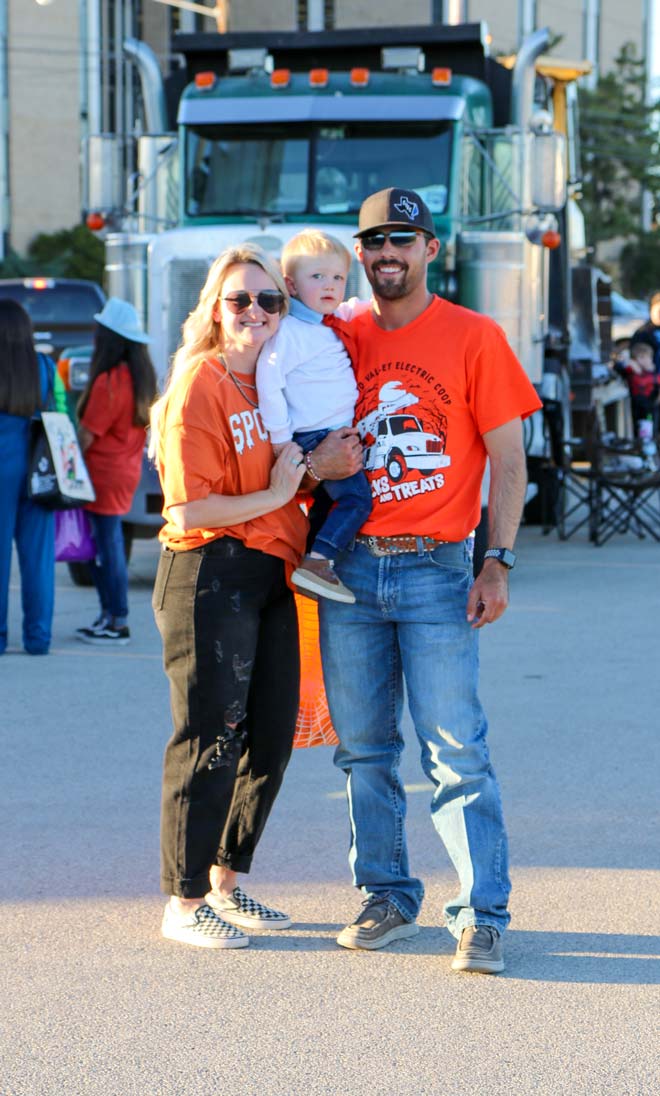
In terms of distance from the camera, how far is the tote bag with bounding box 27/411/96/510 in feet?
30.7

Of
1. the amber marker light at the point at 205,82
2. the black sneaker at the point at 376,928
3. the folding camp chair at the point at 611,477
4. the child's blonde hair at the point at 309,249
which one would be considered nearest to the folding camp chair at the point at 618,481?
the folding camp chair at the point at 611,477

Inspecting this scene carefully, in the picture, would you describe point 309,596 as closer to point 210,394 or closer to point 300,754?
point 210,394

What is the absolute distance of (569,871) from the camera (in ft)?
18.2

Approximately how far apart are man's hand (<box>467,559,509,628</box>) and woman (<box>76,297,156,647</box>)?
538cm

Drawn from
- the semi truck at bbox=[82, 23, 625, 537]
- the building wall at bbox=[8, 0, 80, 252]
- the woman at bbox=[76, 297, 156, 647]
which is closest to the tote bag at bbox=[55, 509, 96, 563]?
the woman at bbox=[76, 297, 156, 647]

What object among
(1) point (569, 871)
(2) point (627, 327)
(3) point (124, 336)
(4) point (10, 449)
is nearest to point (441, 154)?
(3) point (124, 336)

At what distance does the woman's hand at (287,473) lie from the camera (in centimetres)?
466

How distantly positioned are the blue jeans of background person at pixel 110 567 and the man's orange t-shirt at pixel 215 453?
5010 mm

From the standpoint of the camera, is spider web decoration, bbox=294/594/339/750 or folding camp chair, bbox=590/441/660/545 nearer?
spider web decoration, bbox=294/594/339/750

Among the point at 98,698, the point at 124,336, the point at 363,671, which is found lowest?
the point at 98,698

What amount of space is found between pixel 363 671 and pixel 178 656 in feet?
1.67

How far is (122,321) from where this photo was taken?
9.88m

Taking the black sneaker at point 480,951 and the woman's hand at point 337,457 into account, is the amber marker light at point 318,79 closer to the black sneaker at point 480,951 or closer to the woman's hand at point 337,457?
the woman's hand at point 337,457

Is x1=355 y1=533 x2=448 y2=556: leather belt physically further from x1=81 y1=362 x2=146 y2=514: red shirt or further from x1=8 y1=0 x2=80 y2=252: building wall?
x1=8 y1=0 x2=80 y2=252: building wall
